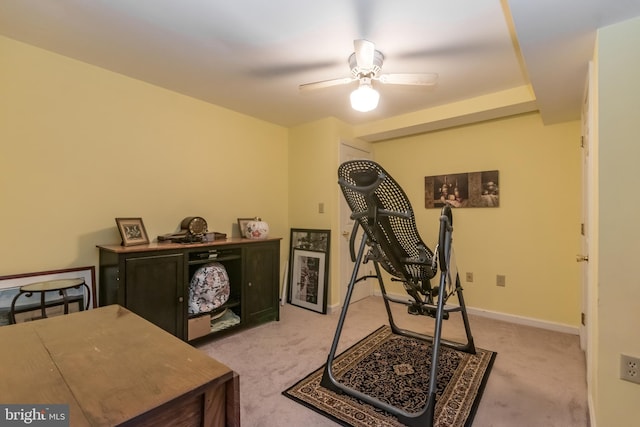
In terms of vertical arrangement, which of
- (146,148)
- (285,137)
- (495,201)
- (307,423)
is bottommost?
(307,423)

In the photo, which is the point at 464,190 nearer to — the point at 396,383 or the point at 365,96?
the point at 365,96

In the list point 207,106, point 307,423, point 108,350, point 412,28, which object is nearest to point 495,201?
point 412,28

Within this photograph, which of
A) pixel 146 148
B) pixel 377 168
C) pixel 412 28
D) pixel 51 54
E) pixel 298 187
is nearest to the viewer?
pixel 377 168

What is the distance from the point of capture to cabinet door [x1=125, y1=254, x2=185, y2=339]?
2227 millimetres

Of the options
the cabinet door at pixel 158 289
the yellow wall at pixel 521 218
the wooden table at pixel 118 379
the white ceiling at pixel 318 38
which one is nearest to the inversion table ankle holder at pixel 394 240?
the white ceiling at pixel 318 38

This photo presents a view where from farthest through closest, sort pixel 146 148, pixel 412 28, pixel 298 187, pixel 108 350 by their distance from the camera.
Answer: pixel 298 187 → pixel 146 148 → pixel 412 28 → pixel 108 350

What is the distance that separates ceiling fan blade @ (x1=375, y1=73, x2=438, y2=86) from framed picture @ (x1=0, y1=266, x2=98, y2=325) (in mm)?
2681

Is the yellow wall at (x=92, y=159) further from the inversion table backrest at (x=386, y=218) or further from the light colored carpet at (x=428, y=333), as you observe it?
the inversion table backrest at (x=386, y=218)

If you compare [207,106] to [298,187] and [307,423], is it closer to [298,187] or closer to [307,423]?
[298,187]

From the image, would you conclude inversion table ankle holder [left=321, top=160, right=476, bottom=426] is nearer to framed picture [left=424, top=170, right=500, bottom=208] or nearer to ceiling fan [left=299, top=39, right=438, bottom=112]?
ceiling fan [left=299, top=39, right=438, bottom=112]

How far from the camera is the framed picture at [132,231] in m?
2.42

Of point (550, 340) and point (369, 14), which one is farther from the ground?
point (369, 14)

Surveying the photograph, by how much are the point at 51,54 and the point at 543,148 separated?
14.2 ft

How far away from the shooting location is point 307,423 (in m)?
1.67
